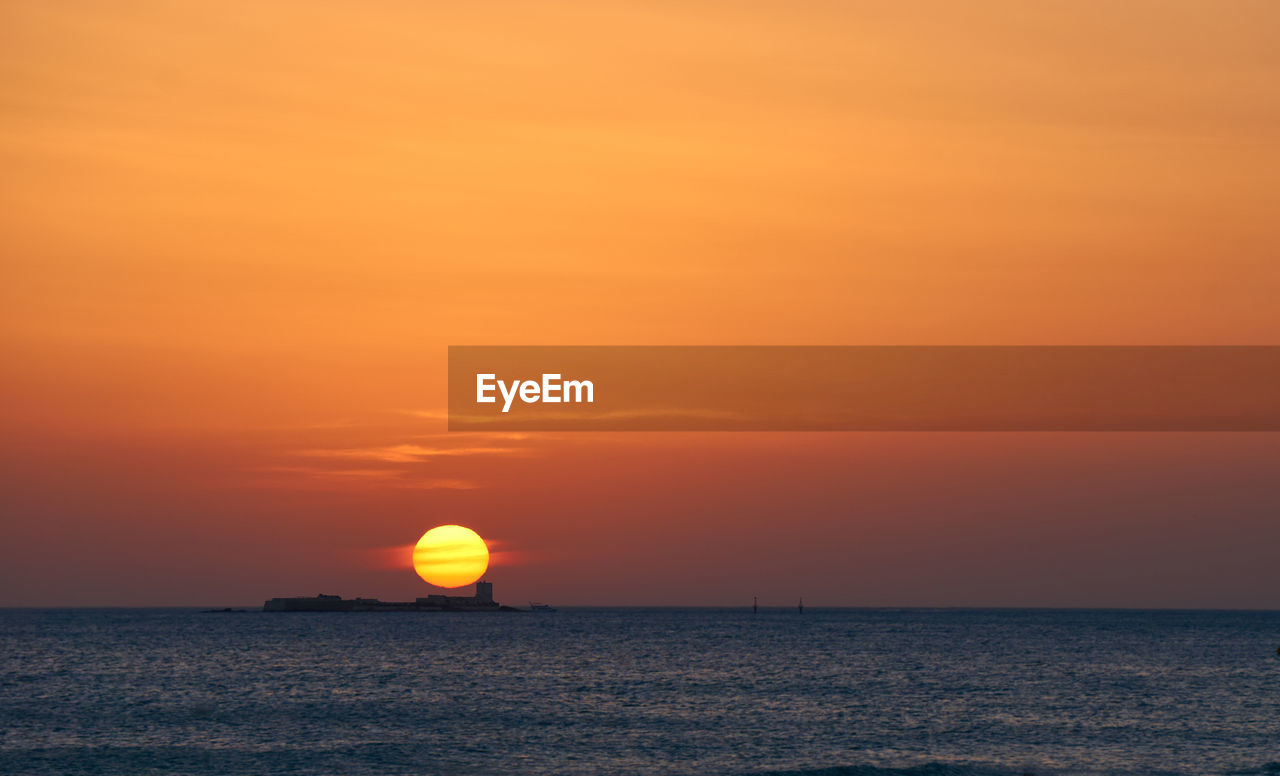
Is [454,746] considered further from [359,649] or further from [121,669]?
[359,649]

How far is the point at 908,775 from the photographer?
221 feet

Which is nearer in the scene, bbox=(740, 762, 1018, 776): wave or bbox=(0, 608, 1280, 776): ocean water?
bbox=(740, 762, 1018, 776): wave

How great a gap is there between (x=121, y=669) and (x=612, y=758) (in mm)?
90626

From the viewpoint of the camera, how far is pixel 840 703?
337 feet

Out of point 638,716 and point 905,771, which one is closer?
point 905,771

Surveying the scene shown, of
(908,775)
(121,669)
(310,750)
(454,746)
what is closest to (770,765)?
(908,775)

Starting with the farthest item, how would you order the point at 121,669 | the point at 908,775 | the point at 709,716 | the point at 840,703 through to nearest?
the point at 121,669 → the point at 840,703 → the point at 709,716 → the point at 908,775

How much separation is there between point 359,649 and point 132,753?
111375 millimetres

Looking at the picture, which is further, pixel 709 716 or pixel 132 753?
pixel 709 716

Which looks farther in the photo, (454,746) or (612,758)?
(454,746)

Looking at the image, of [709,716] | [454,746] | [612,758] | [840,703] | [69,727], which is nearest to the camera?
[612,758]

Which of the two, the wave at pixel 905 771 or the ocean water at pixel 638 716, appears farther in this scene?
the ocean water at pixel 638 716

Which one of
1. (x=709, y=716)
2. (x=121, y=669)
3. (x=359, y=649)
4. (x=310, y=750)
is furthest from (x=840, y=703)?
(x=359, y=649)

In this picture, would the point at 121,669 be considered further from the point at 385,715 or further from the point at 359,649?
the point at 385,715
